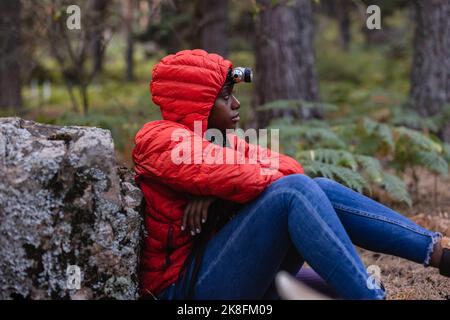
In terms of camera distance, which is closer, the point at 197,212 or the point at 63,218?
the point at 63,218

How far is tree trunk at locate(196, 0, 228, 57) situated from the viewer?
7676mm

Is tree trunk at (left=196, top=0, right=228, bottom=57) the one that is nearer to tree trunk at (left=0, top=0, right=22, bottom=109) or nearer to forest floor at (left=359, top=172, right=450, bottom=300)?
tree trunk at (left=0, top=0, right=22, bottom=109)

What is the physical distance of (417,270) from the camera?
3713 mm

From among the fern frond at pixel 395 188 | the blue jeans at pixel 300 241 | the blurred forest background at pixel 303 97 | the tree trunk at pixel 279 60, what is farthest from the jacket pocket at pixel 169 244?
the tree trunk at pixel 279 60

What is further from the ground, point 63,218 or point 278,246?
Answer: point 63,218

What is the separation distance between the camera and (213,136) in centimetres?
296

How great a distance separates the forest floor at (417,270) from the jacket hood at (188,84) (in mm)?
1497

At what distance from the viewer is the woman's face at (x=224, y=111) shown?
9.35 feet

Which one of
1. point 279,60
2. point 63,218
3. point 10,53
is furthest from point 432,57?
point 10,53

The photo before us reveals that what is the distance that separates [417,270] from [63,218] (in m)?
2.37

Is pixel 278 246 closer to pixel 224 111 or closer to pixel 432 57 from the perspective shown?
pixel 224 111
